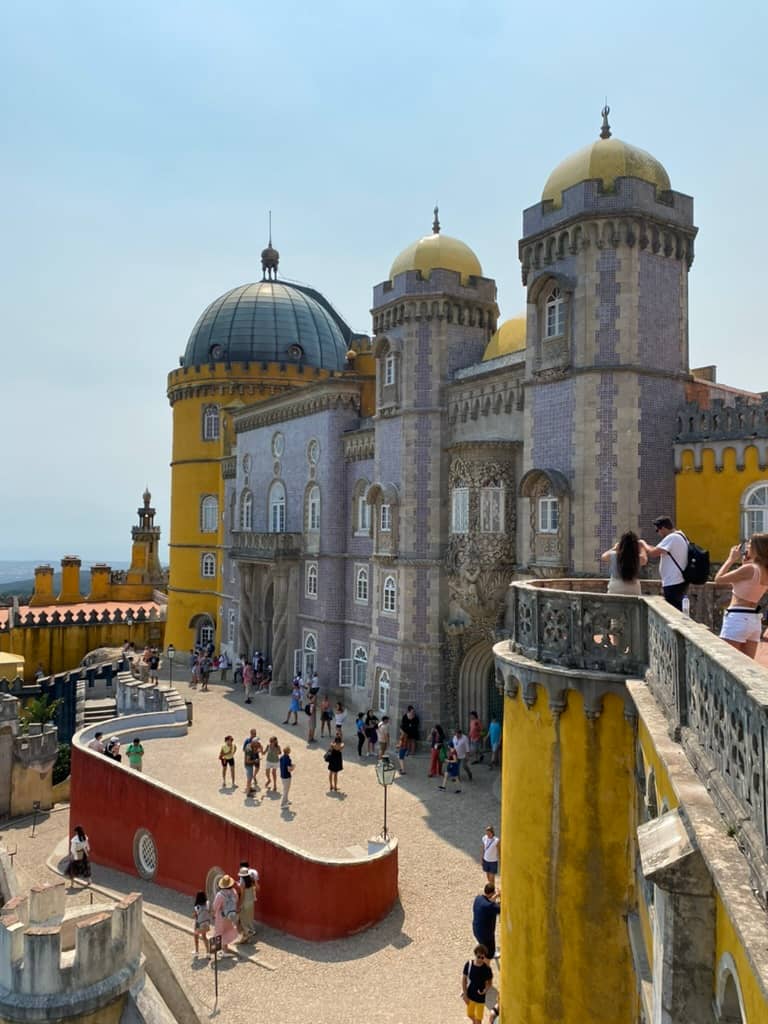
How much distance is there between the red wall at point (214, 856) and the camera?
1429 cm

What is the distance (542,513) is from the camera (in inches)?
755

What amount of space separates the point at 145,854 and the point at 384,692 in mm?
9123

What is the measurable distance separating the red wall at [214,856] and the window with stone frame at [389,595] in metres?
9.43

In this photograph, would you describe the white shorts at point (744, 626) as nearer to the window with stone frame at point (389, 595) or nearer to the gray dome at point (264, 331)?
the window with stone frame at point (389, 595)

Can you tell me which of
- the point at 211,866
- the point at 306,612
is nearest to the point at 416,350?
the point at 306,612

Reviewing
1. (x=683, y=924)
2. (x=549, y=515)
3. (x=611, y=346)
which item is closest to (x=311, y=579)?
(x=549, y=515)

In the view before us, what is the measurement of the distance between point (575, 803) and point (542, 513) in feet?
39.3

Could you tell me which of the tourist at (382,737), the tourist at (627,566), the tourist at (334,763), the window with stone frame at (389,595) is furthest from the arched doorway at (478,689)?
the tourist at (627,566)

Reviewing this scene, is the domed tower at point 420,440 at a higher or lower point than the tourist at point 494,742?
higher

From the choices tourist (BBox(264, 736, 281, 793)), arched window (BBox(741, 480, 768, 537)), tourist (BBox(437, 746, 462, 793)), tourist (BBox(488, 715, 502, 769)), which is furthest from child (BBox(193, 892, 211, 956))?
arched window (BBox(741, 480, 768, 537))

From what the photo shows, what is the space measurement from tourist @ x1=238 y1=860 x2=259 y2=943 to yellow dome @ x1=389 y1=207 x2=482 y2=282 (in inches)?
714

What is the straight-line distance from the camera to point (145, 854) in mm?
18891

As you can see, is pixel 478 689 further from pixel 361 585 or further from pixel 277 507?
pixel 277 507

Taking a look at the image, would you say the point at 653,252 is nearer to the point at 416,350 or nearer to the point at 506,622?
the point at 416,350
